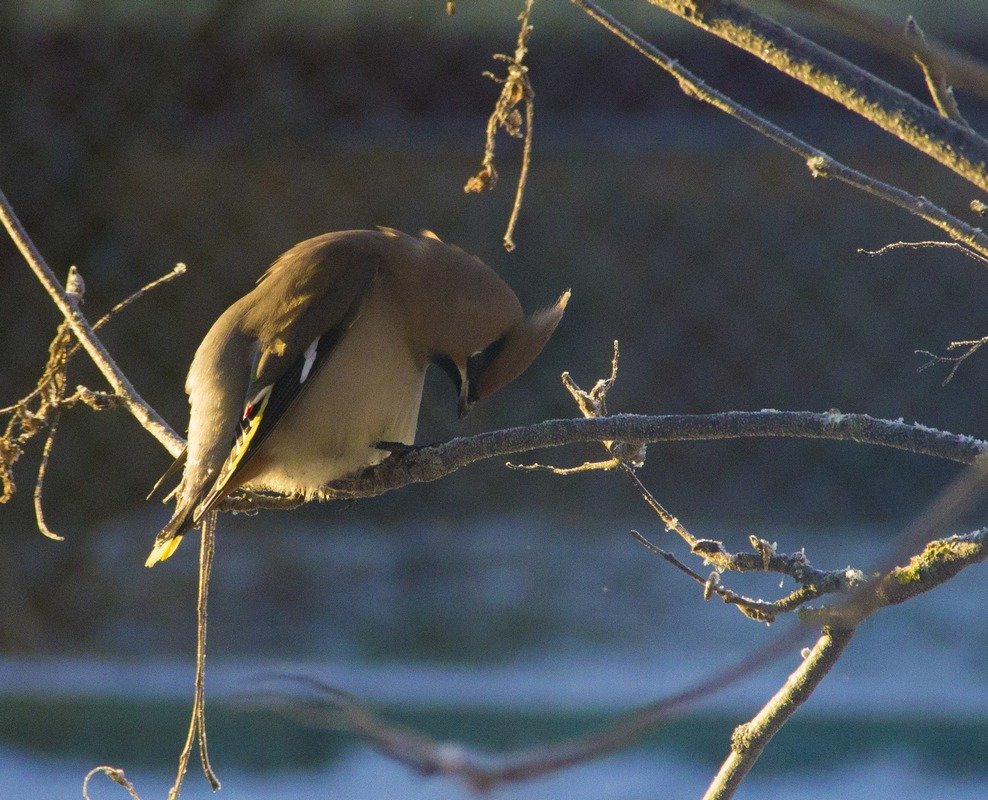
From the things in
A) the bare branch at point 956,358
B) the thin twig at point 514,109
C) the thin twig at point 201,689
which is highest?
the thin twig at point 514,109

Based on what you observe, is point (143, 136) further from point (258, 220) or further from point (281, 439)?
point (281, 439)

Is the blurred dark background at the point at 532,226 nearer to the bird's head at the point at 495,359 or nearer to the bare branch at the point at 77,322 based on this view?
the bird's head at the point at 495,359

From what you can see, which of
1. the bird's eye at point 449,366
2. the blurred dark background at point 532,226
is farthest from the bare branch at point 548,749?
the blurred dark background at point 532,226

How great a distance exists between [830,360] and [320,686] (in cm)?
382

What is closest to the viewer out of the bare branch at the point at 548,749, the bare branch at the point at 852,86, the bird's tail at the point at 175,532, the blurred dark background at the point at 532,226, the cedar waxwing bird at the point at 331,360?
the bare branch at the point at 548,749

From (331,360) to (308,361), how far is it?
52 mm

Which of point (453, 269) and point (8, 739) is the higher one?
point (453, 269)

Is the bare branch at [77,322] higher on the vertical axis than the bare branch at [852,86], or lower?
higher

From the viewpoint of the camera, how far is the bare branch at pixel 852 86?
854mm

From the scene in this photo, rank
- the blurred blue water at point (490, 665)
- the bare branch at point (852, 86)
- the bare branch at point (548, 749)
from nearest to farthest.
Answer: the bare branch at point (548, 749) → the bare branch at point (852, 86) → the blurred blue water at point (490, 665)

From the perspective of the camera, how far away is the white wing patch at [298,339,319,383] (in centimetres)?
205

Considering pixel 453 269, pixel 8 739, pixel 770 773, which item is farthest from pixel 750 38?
pixel 8 739

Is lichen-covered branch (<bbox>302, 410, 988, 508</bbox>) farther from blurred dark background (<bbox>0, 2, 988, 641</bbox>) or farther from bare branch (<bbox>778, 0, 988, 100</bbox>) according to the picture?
blurred dark background (<bbox>0, 2, 988, 641</bbox>)

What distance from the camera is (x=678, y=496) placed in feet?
14.5
